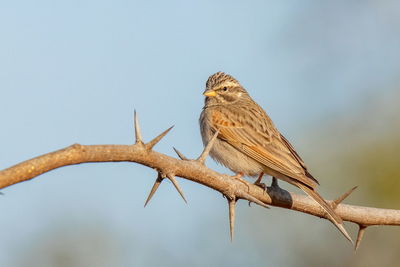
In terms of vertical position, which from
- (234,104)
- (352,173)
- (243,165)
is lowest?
(352,173)

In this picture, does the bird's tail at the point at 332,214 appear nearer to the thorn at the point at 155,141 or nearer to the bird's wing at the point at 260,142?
the bird's wing at the point at 260,142

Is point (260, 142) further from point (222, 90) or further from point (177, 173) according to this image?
point (177, 173)

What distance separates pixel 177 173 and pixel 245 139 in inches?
148

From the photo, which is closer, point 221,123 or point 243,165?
point 243,165

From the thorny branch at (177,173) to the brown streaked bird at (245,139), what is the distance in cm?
85

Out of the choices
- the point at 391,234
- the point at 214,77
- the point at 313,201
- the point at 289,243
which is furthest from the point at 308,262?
the point at 313,201

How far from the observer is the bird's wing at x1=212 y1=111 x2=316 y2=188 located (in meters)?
7.17

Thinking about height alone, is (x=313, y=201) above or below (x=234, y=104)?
below

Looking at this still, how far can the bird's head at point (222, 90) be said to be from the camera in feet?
29.9

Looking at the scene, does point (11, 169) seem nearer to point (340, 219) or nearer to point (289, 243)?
point (340, 219)

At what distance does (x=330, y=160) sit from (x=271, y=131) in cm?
134

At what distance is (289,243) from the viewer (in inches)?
351

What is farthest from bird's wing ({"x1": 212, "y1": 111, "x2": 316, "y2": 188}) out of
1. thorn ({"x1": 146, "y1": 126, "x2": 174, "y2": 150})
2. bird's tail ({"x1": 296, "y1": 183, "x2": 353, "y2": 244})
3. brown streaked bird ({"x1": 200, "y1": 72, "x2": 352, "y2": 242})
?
thorn ({"x1": 146, "y1": 126, "x2": 174, "y2": 150})

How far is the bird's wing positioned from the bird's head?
1.97 feet
